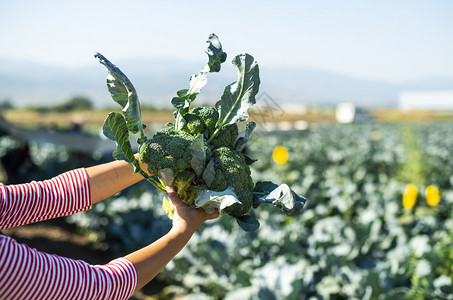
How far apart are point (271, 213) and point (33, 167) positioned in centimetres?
615

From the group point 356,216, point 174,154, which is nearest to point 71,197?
point 174,154

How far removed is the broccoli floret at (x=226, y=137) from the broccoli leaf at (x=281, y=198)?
234 millimetres

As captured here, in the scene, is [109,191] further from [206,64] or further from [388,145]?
[388,145]

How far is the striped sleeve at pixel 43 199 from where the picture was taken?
1.45 meters

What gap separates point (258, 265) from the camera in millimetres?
3736

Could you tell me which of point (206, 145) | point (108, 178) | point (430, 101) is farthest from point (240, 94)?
point (430, 101)

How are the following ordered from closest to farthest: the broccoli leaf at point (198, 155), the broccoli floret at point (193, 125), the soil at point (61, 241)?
the broccoli leaf at point (198, 155) → the broccoli floret at point (193, 125) → the soil at point (61, 241)

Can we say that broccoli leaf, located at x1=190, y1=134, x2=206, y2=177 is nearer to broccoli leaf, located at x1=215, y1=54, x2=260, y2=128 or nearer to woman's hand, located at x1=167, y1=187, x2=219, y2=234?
woman's hand, located at x1=167, y1=187, x2=219, y2=234

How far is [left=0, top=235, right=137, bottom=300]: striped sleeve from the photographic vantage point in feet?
3.54

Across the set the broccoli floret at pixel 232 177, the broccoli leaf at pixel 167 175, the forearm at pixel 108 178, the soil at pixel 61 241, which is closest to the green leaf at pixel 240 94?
the broccoli floret at pixel 232 177

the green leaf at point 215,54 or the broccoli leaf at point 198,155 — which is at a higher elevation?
the green leaf at point 215,54

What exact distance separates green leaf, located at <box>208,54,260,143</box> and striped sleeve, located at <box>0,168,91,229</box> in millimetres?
565

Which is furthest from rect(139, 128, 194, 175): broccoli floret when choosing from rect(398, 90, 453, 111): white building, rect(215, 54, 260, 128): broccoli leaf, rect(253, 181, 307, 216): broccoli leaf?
rect(398, 90, 453, 111): white building

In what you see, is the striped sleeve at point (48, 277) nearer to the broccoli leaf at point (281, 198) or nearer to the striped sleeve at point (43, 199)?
the striped sleeve at point (43, 199)
